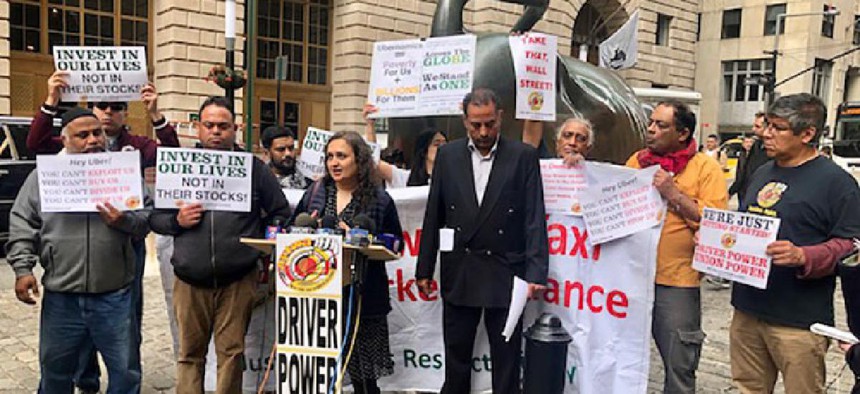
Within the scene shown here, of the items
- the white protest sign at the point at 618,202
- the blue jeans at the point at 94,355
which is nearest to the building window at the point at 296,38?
the blue jeans at the point at 94,355

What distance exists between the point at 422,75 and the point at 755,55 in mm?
43078

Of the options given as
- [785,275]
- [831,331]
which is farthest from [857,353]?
[785,275]

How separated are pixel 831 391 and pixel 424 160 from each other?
3.49 meters

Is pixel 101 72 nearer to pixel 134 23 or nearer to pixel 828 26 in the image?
pixel 134 23

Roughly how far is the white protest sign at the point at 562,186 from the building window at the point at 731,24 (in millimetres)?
44349

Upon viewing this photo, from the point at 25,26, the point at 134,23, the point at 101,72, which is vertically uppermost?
the point at 134,23

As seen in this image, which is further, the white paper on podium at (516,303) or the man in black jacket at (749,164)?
the man in black jacket at (749,164)

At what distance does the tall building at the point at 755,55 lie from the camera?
40.5 m

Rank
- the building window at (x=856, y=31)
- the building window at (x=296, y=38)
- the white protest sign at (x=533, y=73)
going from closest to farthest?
the white protest sign at (x=533, y=73) < the building window at (x=296, y=38) < the building window at (x=856, y=31)

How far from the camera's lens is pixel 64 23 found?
55.3 feet

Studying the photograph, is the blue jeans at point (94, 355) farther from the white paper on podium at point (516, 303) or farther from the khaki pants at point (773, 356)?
the khaki pants at point (773, 356)

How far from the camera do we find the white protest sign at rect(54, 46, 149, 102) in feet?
13.9

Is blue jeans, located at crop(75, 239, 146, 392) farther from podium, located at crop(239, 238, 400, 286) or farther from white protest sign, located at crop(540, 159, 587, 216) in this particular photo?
white protest sign, located at crop(540, 159, 587, 216)

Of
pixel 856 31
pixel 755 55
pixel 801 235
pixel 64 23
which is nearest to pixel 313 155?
pixel 801 235
